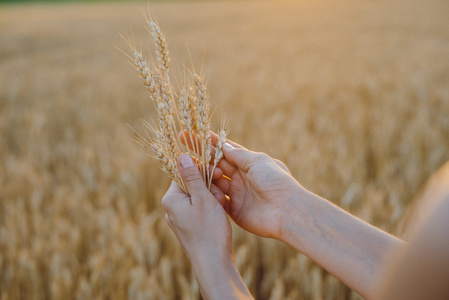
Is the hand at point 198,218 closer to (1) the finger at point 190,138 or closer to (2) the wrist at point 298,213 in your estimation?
(1) the finger at point 190,138

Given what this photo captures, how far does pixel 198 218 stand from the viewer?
102cm

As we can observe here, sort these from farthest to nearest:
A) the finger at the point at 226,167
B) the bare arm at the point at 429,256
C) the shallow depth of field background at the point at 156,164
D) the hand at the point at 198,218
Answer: the shallow depth of field background at the point at 156,164, the finger at the point at 226,167, the hand at the point at 198,218, the bare arm at the point at 429,256

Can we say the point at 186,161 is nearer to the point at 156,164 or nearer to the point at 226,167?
the point at 226,167

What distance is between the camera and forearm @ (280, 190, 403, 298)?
94cm

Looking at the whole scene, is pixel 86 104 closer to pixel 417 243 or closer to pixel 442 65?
pixel 417 243

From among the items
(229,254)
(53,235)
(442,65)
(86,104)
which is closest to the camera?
(229,254)

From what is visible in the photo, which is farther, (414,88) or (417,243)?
(414,88)

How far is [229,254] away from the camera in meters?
1.01

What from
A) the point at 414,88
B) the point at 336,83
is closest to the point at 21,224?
the point at 336,83

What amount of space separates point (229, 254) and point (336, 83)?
4.10m

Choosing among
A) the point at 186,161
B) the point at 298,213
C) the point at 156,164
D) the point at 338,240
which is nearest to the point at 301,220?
the point at 298,213

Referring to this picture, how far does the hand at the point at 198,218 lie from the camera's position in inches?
39.6

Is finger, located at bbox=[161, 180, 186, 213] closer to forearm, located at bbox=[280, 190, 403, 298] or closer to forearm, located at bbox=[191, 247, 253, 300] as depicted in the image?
forearm, located at bbox=[191, 247, 253, 300]

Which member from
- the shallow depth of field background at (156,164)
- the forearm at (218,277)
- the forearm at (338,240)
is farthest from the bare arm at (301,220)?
the shallow depth of field background at (156,164)
